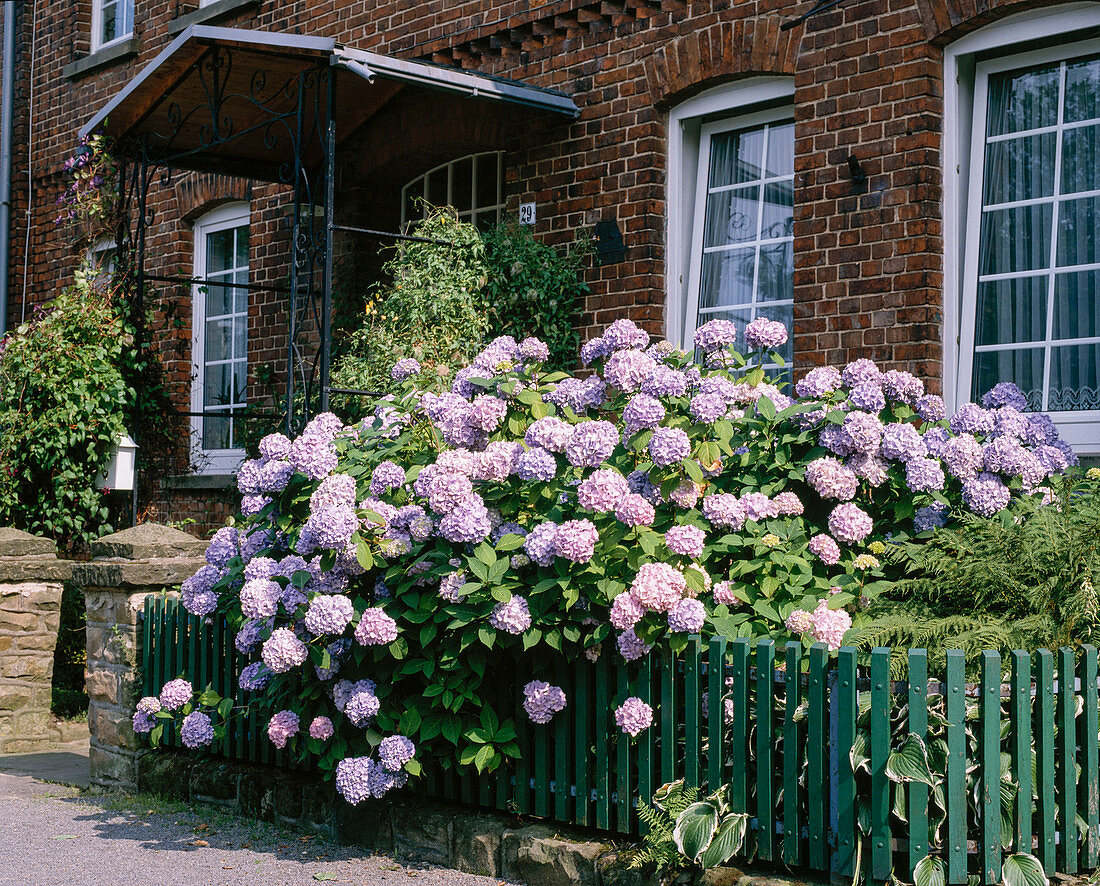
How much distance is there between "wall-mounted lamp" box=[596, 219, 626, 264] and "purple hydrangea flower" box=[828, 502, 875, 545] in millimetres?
3314

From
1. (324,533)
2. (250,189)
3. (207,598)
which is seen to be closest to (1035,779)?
(324,533)

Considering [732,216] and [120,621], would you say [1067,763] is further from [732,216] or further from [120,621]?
[120,621]

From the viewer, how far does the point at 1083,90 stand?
20.6 ft

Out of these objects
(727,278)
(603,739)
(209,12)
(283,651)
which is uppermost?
(209,12)

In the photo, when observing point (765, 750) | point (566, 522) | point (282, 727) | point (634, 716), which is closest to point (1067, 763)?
point (765, 750)

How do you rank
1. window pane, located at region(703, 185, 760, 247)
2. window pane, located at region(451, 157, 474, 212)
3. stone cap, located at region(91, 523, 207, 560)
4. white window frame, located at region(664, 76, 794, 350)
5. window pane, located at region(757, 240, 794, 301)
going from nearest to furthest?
stone cap, located at region(91, 523, 207, 560) < window pane, located at region(757, 240, 794, 301) < window pane, located at region(703, 185, 760, 247) < white window frame, located at region(664, 76, 794, 350) < window pane, located at region(451, 157, 474, 212)

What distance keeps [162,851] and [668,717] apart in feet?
7.77

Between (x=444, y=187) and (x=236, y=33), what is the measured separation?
220cm

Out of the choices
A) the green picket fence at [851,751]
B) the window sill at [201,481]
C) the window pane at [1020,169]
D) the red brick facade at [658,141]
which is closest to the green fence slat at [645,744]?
the green picket fence at [851,751]

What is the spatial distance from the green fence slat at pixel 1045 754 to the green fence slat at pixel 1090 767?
118 mm

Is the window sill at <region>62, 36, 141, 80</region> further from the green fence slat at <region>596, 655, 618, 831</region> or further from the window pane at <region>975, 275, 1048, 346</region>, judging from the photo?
the green fence slat at <region>596, 655, 618, 831</region>

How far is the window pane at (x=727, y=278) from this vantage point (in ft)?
24.9

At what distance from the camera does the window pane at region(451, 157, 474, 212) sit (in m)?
9.15

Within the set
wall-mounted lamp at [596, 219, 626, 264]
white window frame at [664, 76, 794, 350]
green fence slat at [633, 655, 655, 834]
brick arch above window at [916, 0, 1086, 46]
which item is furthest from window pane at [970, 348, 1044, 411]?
green fence slat at [633, 655, 655, 834]
